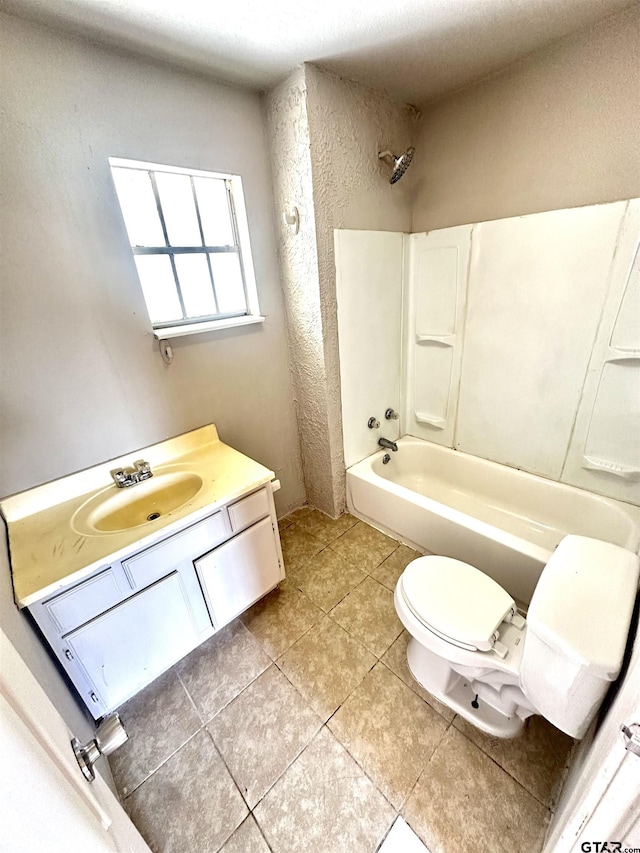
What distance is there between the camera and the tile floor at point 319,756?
0.95m

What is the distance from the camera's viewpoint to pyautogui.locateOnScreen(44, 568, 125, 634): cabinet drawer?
3.19 feet

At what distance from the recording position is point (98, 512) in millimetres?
1277

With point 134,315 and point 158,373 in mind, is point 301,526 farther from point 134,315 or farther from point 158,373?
point 134,315

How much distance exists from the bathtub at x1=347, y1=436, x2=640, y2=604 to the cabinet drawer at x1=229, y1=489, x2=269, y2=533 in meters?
0.77

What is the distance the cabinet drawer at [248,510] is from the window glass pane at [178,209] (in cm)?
117

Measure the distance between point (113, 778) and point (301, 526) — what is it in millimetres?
1285

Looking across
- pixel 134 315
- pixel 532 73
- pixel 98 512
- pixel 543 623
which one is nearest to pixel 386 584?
pixel 543 623

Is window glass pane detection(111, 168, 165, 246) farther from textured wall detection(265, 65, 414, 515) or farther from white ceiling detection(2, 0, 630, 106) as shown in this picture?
textured wall detection(265, 65, 414, 515)

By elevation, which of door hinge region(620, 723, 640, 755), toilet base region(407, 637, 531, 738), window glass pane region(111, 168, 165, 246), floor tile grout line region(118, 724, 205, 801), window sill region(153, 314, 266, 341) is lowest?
floor tile grout line region(118, 724, 205, 801)

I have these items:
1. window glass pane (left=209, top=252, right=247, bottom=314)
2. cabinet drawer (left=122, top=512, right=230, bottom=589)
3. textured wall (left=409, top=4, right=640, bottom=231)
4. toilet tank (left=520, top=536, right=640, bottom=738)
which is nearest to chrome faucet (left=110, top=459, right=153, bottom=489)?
cabinet drawer (left=122, top=512, right=230, bottom=589)

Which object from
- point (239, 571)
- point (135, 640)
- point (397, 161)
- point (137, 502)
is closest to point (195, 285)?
point (137, 502)

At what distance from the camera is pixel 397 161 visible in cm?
164

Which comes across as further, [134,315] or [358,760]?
[134,315]

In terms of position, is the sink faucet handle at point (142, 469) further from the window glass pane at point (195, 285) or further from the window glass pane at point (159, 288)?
the window glass pane at point (195, 285)
